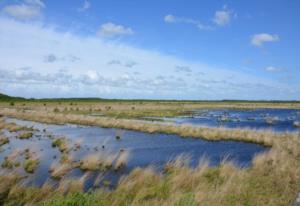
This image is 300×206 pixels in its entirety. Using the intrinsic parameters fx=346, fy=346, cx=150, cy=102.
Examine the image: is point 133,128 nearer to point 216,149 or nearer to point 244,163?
point 216,149

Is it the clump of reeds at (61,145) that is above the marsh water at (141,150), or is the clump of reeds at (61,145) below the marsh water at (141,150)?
above

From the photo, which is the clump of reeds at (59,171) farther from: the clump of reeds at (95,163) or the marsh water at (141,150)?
the clump of reeds at (95,163)

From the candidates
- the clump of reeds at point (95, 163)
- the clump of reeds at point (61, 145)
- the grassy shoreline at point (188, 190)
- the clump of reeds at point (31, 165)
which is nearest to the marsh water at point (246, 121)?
the clump of reeds at point (61, 145)

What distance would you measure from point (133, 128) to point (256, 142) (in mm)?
16414

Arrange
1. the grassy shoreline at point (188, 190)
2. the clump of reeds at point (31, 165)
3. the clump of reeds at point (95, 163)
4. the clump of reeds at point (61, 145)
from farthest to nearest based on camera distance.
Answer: the clump of reeds at point (61, 145) → the clump of reeds at point (95, 163) → the clump of reeds at point (31, 165) → the grassy shoreline at point (188, 190)

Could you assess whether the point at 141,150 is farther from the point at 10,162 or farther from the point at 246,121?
the point at 246,121

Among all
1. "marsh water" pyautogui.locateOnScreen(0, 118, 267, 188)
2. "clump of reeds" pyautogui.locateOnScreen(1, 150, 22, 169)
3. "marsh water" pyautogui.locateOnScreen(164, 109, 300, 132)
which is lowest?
"marsh water" pyautogui.locateOnScreen(0, 118, 267, 188)

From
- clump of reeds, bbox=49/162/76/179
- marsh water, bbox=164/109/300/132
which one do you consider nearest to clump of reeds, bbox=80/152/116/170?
clump of reeds, bbox=49/162/76/179

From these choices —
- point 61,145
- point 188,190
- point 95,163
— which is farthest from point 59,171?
point 61,145

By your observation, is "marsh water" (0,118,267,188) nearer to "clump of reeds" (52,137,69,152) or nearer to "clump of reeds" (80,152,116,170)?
"clump of reeds" (52,137,69,152)

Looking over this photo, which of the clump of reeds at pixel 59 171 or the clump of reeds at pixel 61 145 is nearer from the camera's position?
the clump of reeds at pixel 59 171

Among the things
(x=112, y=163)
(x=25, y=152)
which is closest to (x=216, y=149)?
(x=112, y=163)

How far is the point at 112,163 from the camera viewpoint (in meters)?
20.8

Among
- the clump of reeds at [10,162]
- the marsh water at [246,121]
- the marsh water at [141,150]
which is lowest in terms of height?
the marsh water at [141,150]
